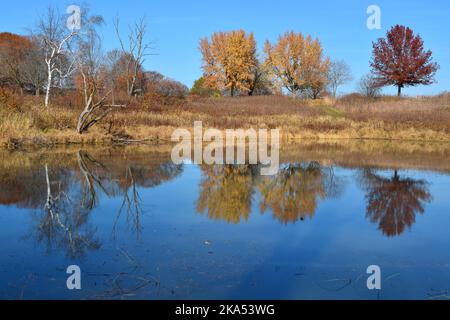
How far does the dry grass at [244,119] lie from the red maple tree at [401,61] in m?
2.18

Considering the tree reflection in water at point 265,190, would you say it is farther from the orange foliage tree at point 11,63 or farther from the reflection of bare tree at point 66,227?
the orange foliage tree at point 11,63

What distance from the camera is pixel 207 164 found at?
1535cm

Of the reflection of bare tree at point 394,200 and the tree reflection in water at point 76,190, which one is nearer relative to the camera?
the tree reflection in water at point 76,190

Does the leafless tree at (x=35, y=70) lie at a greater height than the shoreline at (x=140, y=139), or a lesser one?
greater

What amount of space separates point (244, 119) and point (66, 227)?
2272cm

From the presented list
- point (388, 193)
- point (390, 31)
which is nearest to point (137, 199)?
point (388, 193)

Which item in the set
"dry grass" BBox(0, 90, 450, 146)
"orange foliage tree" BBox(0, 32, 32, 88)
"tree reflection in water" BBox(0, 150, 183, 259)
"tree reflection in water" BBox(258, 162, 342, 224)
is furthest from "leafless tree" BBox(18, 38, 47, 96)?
"tree reflection in water" BBox(258, 162, 342, 224)

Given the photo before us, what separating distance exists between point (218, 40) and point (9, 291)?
149ft

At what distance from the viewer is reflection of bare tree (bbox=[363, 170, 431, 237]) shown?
7936 mm

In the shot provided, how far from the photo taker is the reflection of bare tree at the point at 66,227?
6.32m

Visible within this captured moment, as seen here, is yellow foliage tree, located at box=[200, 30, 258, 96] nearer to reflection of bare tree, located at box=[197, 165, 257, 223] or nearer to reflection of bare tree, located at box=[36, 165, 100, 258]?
reflection of bare tree, located at box=[197, 165, 257, 223]

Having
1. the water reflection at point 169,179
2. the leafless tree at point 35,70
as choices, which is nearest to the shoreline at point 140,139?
the water reflection at point 169,179

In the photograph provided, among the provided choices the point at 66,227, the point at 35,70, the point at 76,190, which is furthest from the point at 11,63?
the point at 66,227
